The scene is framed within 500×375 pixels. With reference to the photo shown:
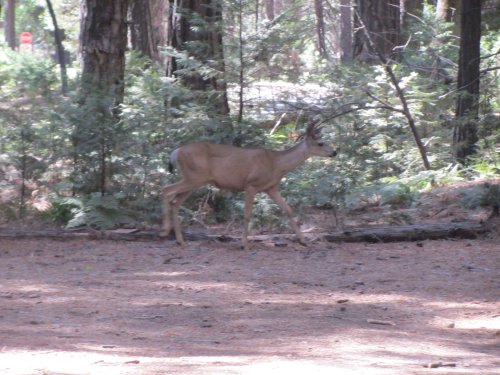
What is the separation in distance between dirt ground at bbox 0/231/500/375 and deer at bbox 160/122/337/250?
1.59 ft

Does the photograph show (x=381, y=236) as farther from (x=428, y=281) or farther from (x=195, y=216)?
(x=195, y=216)

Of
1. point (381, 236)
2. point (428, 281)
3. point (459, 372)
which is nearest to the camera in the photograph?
point (459, 372)

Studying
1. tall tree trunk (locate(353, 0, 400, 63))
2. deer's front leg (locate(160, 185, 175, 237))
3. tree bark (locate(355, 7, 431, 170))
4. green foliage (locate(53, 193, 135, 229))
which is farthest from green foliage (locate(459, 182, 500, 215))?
tall tree trunk (locate(353, 0, 400, 63))

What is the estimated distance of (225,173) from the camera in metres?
12.0

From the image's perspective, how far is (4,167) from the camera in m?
13.5

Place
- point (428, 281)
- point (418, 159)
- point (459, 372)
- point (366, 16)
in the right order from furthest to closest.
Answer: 1. point (366, 16)
2. point (418, 159)
3. point (428, 281)
4. point (459, 372)

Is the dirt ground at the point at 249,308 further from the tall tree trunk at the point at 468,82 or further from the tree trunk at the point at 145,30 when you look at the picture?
the tree trunk at the point at 145,30

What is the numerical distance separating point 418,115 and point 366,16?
200 inches

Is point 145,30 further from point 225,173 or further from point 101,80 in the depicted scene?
point 225,173

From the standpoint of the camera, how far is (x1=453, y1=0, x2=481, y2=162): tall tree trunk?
15.6m

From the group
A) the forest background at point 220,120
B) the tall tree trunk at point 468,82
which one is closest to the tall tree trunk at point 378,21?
the forest background at point 220,120

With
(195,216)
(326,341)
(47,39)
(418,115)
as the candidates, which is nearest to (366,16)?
(418,115)

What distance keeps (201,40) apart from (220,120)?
1.67 meters

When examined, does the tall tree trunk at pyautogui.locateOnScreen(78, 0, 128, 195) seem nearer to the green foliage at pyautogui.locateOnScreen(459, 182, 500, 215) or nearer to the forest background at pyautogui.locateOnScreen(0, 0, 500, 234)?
the forest background at pyautogui.locateOnScreen(0, 0, 500, 234)
